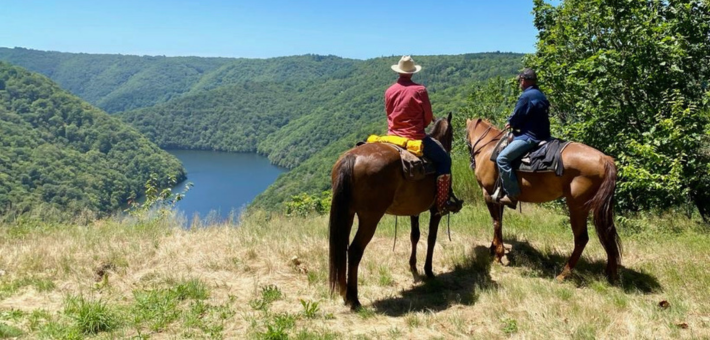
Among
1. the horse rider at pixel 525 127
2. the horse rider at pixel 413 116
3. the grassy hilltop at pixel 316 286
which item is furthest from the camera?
the horse rider at pixel 525 127

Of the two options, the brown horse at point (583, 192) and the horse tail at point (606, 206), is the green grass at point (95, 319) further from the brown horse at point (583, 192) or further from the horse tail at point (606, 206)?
the horse tail at point (606, 206)

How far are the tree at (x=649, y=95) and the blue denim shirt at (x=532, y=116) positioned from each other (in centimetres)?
230

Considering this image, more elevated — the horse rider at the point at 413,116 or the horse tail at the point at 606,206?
the horse rider at the point at 413,116

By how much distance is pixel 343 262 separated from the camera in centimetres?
476

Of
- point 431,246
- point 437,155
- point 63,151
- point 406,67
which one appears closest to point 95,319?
point 431,246

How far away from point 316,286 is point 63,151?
111m

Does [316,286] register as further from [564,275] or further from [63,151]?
[63,151]

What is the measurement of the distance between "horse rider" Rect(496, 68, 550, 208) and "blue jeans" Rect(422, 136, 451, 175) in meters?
0.98

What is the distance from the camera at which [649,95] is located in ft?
27.5

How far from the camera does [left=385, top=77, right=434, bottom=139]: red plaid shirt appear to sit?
17.2ft

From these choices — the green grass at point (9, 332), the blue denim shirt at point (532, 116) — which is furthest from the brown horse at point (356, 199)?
the green grass at point (9, 332)

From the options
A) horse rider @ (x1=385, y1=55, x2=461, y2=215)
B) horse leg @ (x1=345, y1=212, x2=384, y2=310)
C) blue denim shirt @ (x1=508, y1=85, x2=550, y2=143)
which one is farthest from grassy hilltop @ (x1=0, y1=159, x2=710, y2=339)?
blue denim shirt @ (x1=508, y1=85, x2=550, y2=143)

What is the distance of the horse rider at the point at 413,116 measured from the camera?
5.25m

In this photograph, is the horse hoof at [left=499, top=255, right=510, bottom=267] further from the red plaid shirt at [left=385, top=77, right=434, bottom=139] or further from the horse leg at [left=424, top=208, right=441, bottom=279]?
the red plaid shirt at [left=385, top=77, right=434, bottom=139]
